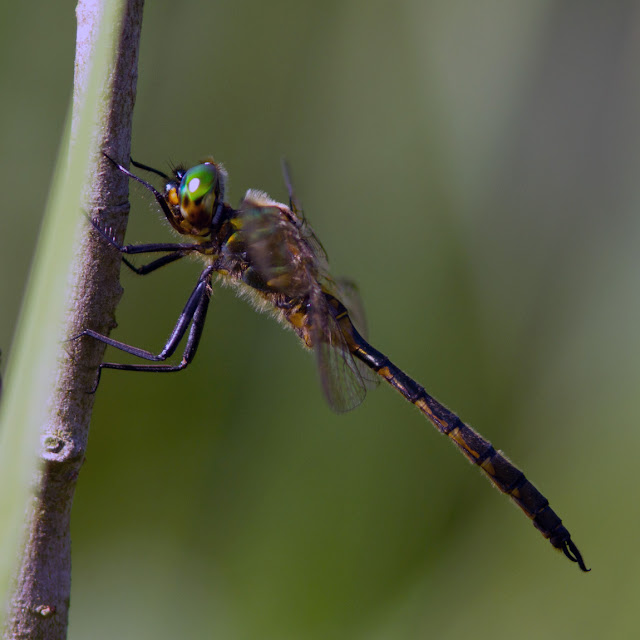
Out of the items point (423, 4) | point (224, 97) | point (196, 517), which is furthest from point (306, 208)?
point (196, 517)

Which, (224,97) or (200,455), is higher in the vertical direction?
(224,97)

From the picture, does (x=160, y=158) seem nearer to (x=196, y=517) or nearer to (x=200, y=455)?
(x=200, y=455)

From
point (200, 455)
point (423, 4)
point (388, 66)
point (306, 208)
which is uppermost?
point (423, 4)

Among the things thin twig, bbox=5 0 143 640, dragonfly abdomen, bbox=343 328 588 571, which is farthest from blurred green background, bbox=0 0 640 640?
thin twig, bbox=5 0 143 640

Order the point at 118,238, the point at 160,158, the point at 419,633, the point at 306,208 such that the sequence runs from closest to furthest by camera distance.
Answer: the point at 118,238 → the point at 419,633 → the point at 160,158 → the point at 306,208

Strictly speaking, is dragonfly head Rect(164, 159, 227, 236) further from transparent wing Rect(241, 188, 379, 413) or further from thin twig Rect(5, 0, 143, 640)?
thin twig Rect(5, 0, 143, 640)

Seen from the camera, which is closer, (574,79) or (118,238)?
(118,238)

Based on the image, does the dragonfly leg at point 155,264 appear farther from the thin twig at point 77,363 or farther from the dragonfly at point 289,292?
the thin twig at point 77,363

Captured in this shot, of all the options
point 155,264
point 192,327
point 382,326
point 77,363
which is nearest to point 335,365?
point 382,326
